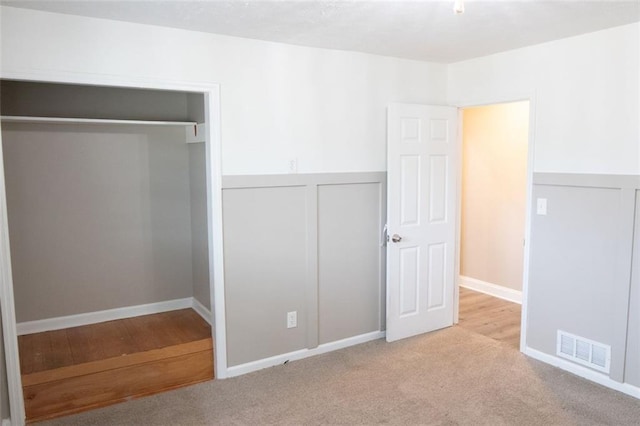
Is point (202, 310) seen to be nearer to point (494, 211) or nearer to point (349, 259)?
point (349, 259)

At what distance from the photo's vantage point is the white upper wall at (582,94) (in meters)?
3.01

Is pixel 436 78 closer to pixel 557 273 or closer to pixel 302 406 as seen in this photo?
pixel 557 273

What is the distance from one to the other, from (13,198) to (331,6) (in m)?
3.14

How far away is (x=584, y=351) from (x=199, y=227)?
3.32 meters

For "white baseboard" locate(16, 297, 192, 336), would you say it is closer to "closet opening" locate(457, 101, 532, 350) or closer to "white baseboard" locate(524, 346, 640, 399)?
"closet opening" locate(457, 101, 532, 350)

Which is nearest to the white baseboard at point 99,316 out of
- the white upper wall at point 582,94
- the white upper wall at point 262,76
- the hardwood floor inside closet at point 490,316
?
the white upper wall at point 262,76

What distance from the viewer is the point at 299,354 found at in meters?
3.68

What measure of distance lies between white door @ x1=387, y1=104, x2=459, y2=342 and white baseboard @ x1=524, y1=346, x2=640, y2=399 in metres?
0.87

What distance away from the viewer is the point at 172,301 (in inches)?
187

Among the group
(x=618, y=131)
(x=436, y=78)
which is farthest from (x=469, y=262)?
(x=618, y=131)

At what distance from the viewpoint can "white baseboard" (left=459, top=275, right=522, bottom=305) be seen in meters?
5.06

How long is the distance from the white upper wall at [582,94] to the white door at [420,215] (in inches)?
23.9

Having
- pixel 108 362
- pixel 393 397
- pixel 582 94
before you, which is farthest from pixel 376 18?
pixel 108 362

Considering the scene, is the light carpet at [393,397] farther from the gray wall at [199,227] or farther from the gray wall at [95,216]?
the gray wall at [95,216]
